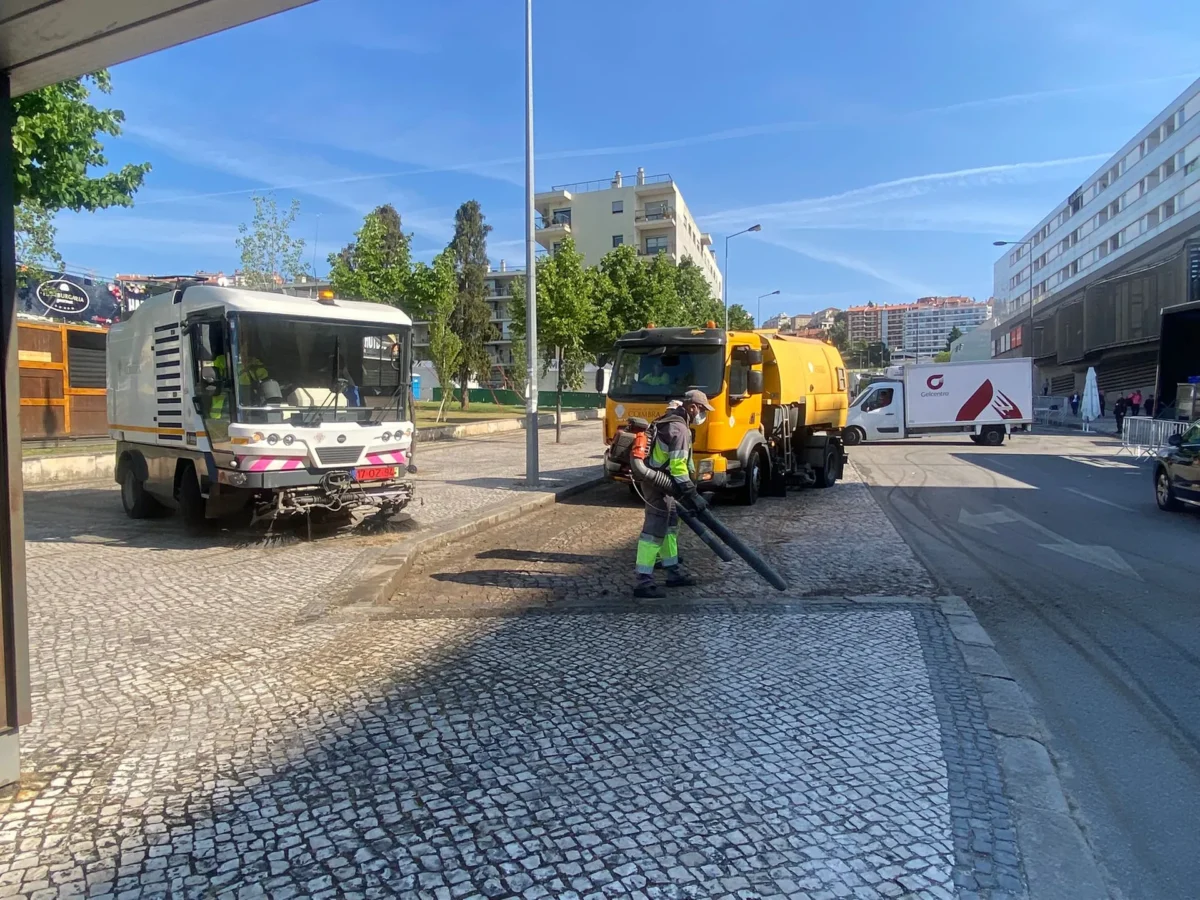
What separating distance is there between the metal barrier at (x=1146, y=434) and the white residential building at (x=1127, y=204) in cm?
3177

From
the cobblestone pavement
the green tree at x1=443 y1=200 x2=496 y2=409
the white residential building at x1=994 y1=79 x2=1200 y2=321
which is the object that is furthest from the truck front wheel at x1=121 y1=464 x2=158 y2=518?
the white residential building at x1=994 y1=79 x2=1200 y2=321

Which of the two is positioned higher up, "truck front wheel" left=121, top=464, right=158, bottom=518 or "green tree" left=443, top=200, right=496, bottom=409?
"green tree" left=443, top=200, right=496, bottom=409

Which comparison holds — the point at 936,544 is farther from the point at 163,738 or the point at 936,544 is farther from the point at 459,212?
the point at 459,212

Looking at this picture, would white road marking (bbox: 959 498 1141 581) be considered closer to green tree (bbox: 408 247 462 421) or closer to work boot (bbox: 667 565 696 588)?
work boot (bbox: 667 565 696 588)

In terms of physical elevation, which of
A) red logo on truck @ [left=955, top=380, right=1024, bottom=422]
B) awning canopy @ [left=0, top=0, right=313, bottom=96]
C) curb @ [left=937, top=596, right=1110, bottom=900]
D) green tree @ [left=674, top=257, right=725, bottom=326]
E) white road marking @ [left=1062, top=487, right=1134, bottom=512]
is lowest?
curb @ [left=937, top=596, right=1110, bottom=900]

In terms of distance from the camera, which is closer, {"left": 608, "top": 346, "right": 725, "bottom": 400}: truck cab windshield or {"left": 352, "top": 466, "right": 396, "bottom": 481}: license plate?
{"left": 352, "top": 466, "right": 396, "bottom": 481}: license plate

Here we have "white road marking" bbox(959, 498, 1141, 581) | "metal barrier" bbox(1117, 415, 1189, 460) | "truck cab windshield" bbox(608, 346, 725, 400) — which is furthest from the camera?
"metal barrier" bbox(1117, 415, 1189, 460)

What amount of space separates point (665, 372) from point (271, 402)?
611 centimetres

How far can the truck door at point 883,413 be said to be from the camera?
92.4ft

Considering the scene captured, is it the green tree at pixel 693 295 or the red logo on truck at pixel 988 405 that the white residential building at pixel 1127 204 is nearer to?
the green tree at pixel 693 295

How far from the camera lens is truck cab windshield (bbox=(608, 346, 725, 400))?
40.4 feet

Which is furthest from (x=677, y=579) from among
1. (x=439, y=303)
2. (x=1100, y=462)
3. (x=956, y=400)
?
(x=956, y=400)

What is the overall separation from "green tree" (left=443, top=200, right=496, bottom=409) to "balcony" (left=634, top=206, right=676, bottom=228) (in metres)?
13.5

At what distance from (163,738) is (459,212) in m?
66.9
